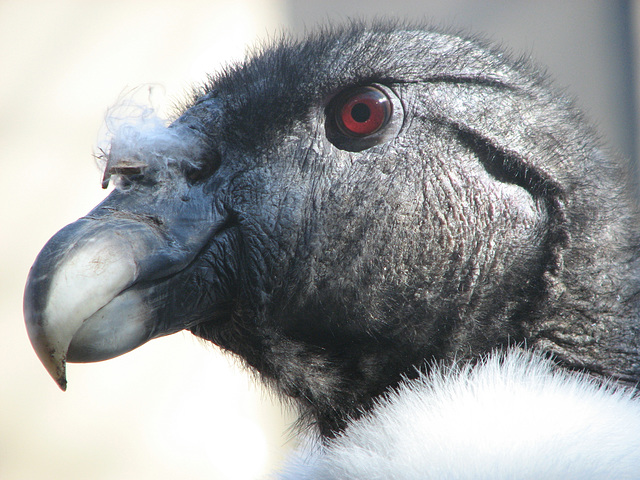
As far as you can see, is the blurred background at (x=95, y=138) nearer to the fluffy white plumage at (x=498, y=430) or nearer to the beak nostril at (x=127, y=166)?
the fluffy white plumage at (x=498, y=430)

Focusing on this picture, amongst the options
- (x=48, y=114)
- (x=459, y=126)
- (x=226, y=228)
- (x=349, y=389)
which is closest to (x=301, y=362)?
(x=349, y=389)

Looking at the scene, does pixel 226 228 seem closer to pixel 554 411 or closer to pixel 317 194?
pixel 317 194

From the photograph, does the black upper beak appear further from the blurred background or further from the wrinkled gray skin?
the blurred background

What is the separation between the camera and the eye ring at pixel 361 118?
1635 mm

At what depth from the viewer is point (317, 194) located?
1617 mm

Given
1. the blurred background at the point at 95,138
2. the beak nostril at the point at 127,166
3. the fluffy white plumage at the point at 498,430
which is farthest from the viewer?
the blurred background at the point at 95,138

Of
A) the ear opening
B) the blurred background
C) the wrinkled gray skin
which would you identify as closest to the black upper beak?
the wrinkled gray skin

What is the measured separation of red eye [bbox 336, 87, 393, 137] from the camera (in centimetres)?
163

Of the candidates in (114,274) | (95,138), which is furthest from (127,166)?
(95,138)

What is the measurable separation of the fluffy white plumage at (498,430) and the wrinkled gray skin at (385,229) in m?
0.14

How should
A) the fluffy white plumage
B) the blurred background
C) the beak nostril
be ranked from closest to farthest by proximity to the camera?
1. the fluffy white plumage
2. the beak nostril
3. the blurred background

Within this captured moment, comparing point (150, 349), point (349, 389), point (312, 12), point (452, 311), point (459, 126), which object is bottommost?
point (150, 349)

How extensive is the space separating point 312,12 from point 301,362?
4345mm

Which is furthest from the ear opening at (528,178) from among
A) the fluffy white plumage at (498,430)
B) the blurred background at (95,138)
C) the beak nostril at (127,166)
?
the blurred background at (95,138)
